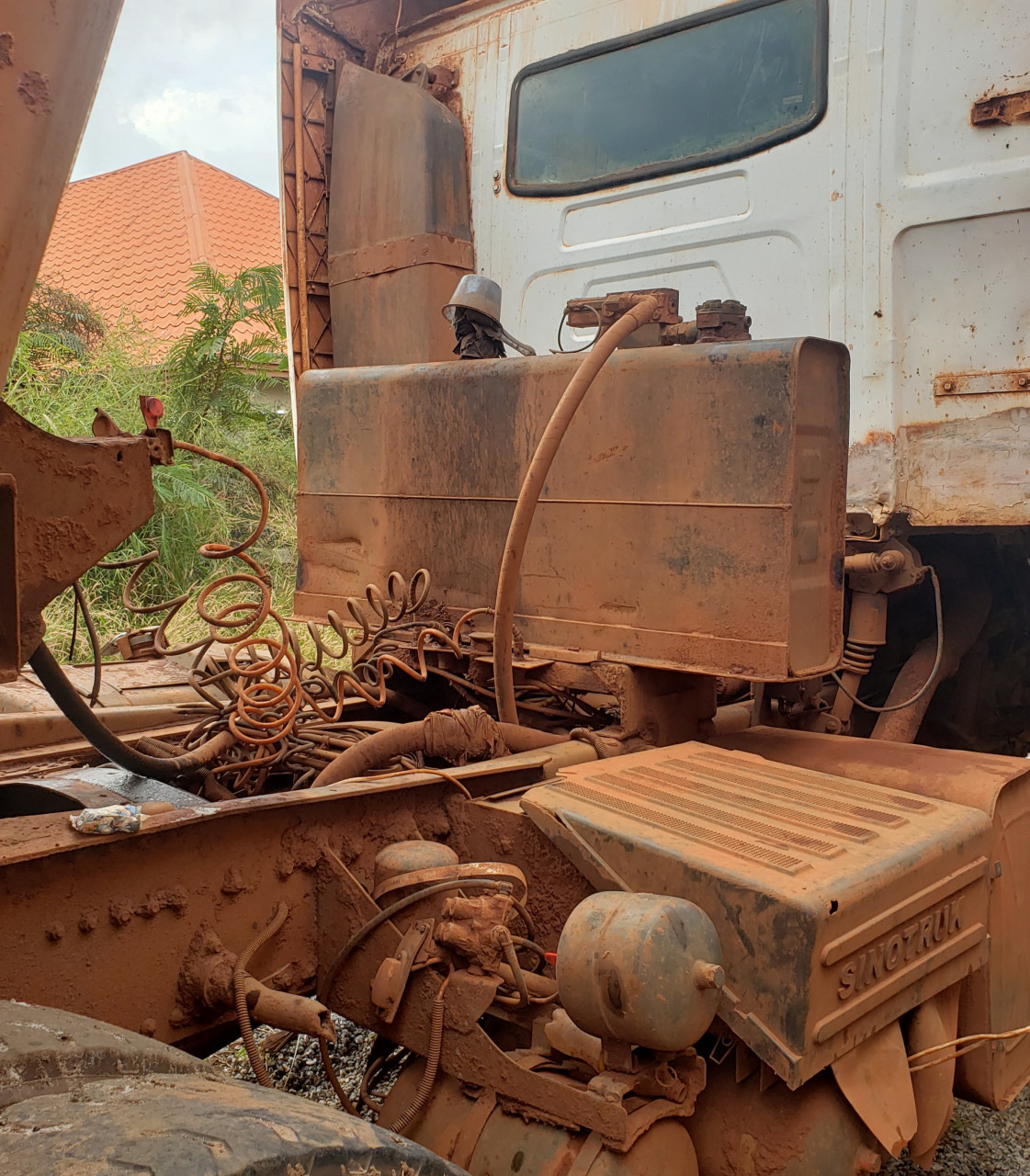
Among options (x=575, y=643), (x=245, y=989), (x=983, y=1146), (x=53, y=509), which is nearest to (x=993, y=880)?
(x=983, y=1146)

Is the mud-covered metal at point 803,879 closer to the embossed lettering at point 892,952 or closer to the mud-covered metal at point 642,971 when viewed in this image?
the embossed lettering at point 892,952

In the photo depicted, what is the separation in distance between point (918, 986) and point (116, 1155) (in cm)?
137

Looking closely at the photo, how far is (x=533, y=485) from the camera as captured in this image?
2.52 meters

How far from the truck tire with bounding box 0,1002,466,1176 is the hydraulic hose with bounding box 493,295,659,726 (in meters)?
1.38

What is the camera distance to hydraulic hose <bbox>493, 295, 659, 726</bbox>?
8.17 feet

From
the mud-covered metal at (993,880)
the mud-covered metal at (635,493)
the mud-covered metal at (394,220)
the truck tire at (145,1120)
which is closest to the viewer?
the truck tire at (145,1120)

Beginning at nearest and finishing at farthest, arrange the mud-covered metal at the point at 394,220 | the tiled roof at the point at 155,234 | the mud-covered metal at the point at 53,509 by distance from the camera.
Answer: the mud-covered metal at the point at 53,509 → the mud-covered metal at the point at 394,220 → the tiled roof at the point at 155,234

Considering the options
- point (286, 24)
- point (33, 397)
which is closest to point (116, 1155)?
point (286, 24)

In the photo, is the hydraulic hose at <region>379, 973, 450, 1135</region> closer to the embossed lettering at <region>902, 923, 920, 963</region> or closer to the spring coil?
the embossed lettering at <region>902, 923, 920, 963</region>

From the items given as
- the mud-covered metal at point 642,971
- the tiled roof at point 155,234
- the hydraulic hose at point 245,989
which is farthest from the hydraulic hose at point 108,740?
the tiled roof at point 155,234

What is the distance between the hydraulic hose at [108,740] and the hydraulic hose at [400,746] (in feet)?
0.88

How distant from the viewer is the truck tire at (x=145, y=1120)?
0.98 meters

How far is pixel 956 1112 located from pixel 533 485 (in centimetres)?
182

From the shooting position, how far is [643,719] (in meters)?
2.68
